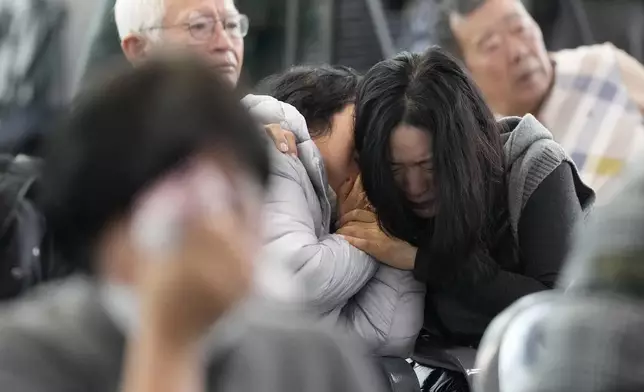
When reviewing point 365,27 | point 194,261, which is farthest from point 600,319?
point 365,27

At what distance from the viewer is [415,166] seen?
49.2 inches

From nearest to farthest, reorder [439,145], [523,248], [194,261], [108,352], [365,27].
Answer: [194,261]
[108,352]
[439,145]
[523,248]
[365,27]

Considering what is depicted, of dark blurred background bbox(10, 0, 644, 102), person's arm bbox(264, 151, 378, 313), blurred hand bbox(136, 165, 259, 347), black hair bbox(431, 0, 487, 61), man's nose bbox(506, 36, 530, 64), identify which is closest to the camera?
blurred hand bbox(136, 165, 259, 347)

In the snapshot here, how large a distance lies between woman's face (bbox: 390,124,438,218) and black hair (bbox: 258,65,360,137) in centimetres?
18

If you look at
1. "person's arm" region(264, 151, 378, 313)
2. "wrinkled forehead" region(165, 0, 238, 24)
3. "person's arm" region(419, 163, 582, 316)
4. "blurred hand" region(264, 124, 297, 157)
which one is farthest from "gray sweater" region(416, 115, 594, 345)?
"wrinkled forehead" region(165, 0, 238, 24)

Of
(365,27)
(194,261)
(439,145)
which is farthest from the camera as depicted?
(365,27)

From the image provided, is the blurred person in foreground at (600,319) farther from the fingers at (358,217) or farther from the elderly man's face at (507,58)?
the elderly man's face at (507,58)

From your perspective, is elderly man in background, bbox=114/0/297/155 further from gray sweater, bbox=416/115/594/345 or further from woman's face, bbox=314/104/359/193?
gray sweater, bbox=416/115/594/345

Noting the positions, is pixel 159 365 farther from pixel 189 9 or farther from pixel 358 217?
pixel 189 9

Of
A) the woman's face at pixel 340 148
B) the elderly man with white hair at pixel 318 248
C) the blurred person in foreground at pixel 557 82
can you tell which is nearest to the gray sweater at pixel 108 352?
the elderly man with white hair at pixel 318 248

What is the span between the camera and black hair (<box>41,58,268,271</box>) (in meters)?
0.48

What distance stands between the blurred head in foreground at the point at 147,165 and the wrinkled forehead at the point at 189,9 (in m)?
0.91

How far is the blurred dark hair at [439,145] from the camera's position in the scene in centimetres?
122

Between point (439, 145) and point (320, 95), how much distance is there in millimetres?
278
